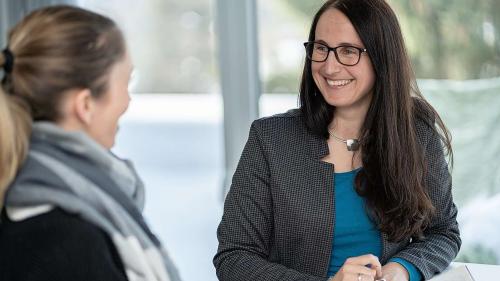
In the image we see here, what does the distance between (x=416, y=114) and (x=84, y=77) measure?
1059 millimetres

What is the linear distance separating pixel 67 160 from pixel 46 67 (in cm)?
15

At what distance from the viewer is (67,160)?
50.4 inches

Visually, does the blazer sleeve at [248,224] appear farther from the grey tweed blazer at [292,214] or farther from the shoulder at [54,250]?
the shoulder at [54,250]

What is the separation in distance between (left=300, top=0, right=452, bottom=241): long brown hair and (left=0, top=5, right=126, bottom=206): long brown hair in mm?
833

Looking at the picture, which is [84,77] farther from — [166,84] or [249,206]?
[166,84]

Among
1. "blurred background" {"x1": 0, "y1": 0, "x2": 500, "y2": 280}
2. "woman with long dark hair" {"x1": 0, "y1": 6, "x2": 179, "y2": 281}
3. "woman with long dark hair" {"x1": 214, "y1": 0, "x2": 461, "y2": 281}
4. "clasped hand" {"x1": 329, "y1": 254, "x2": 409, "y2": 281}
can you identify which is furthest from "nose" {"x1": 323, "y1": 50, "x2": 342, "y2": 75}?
"blurred background" {"x1": 0, "y1": 0, "x2": 500, "y2": 280}

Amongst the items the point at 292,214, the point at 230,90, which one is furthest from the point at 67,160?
the point at 230,90

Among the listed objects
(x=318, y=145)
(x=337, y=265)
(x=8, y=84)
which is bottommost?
(x=337, y=265)

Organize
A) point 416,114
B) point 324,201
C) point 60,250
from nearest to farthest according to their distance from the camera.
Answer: point 60,250
point 324,201
point 416,114

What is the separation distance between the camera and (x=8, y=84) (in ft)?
4.27

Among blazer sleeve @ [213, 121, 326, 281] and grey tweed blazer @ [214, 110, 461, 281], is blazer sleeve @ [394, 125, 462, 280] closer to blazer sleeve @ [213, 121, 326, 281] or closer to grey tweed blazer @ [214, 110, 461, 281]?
grey tweed blazer @ [214, 110, 461, 281]

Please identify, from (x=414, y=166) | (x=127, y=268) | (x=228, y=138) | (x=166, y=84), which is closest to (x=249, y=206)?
(x=414, y=166)

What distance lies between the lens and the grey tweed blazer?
1945 mm

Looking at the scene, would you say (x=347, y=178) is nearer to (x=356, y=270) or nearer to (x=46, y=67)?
(x=356, y=270)
